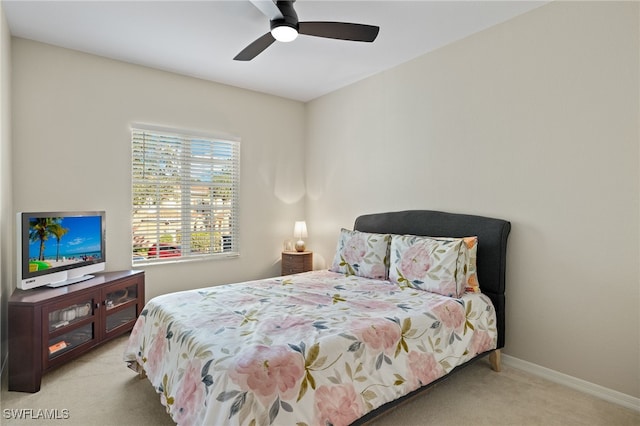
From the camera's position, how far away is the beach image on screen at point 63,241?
2.70 meters

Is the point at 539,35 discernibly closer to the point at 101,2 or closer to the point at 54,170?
the point at 101,2

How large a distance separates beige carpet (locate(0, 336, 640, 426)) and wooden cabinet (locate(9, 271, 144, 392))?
161mm

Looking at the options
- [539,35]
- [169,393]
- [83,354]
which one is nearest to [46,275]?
[83,354]

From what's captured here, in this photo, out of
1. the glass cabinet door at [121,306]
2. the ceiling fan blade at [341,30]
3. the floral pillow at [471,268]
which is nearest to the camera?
the ceiling fan blade at [341,30]

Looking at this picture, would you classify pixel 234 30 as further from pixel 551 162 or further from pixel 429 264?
pixel 551 162

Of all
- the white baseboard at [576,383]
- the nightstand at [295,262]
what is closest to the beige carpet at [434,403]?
the white baseboard at [576,383]

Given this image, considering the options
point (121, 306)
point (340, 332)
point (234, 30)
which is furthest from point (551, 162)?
point (121, 306)

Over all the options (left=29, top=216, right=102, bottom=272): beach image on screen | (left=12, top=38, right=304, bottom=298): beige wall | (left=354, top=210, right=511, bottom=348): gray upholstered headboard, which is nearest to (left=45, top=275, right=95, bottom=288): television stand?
(left=29, top=216, right=102, bottom=272): beach image on screen

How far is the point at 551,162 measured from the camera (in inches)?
101

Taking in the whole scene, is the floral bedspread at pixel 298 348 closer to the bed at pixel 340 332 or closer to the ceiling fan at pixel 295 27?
the bed at pixel 340 332

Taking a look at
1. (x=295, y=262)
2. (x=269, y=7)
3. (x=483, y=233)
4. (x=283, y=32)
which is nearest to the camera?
(x=269, y=7)

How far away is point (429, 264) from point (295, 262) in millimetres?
2063

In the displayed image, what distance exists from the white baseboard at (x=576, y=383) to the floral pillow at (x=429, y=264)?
0.80 m

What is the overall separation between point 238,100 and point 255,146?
0.60 meters
